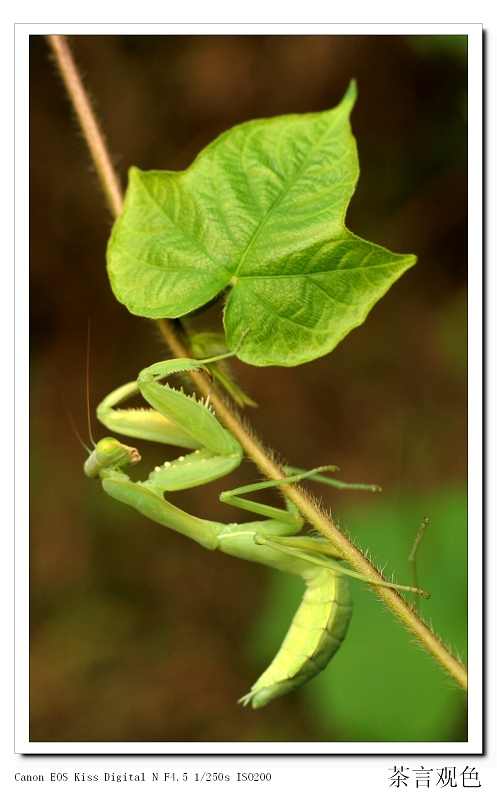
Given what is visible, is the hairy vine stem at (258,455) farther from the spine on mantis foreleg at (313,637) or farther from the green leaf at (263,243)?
the spine on mantis foreleg at (313,637)

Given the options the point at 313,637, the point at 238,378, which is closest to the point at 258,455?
the point at 313,637

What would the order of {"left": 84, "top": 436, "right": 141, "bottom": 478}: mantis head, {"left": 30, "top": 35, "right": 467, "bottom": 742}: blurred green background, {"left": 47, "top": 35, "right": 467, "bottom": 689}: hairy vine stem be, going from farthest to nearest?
{"left": 30, "top": 35, "right": 467, "bottom": 742}: blurred green background
{"left": 84, "top": 436, "right": 141, "bottom": 478}: mantis head
{"left": 47, "top": 35, "right": 467, "bottom": 689}: hairy vine stem

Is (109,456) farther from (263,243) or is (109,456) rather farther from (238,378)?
(238,378)

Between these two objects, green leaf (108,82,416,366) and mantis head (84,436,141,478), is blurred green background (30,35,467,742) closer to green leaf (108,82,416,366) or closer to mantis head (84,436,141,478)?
mantis head (84,436,141,478)

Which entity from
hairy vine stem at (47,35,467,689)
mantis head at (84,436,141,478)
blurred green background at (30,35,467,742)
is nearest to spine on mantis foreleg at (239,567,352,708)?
hairy vine stem at (47,35,467,689)

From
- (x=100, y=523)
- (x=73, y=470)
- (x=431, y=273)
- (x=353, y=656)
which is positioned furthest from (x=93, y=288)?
(x=353, y=656)

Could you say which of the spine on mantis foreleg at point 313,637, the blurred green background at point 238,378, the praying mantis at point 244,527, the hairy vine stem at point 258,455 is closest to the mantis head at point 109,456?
the praying mantis at point 244,527
